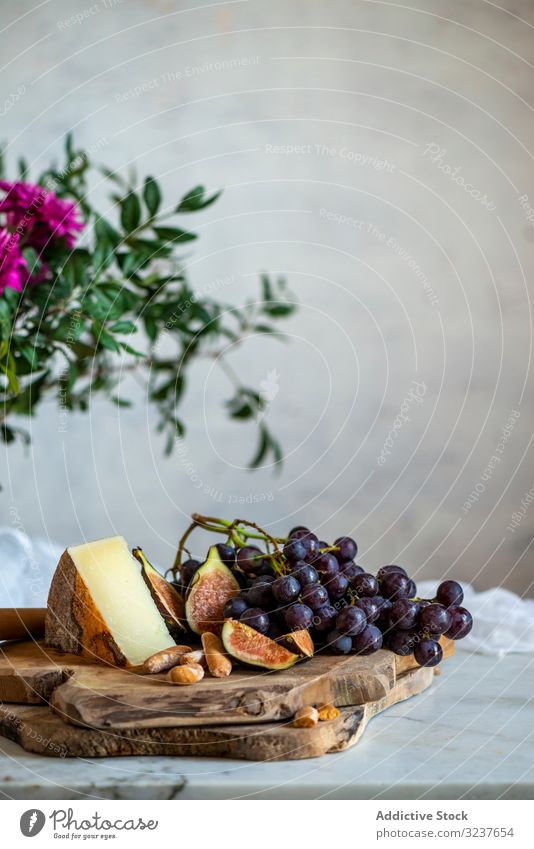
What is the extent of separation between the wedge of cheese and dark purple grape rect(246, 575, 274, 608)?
0.35ft

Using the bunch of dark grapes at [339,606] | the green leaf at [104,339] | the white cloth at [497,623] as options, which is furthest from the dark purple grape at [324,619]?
the green leaf at [104,339]

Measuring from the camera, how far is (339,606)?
3.28ft

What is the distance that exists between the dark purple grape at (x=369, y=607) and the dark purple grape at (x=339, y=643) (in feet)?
0.11

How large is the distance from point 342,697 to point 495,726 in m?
0.16

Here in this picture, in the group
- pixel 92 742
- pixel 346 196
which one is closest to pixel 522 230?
pixel 346 196

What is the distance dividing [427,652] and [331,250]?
3.76 feet

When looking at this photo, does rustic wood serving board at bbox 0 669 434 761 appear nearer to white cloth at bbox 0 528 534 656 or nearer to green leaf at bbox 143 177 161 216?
white cloth at bbox 0 528 534 656

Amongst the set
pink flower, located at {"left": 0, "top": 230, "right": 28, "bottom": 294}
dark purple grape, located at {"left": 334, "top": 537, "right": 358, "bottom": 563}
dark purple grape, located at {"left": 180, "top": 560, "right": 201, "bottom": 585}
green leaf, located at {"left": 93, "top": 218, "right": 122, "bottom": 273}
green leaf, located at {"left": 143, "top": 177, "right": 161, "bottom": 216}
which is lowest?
dark purple grape, located at {"left": 180, "top": 560, "right": 201, "bottom": 585}

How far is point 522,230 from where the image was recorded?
1.85 metres

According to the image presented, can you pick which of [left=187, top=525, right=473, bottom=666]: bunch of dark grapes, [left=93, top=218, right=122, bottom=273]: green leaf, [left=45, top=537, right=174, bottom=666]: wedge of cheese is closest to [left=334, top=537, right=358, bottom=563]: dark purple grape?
[left=187, top=525, right=473, bottom=666]: bunch of dark grapes

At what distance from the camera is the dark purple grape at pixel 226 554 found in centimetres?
107

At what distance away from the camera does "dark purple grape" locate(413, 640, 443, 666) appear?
98 centimetres

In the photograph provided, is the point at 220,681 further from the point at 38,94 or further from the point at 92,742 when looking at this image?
the point at 38,94

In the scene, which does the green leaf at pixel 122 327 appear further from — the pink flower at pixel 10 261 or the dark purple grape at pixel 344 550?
the dark purple grape at pixel 344 550
